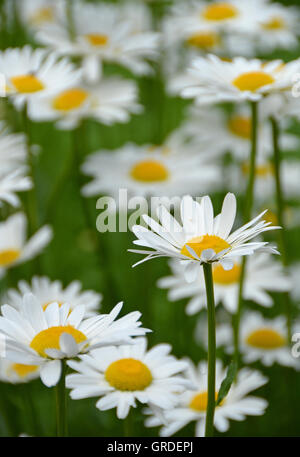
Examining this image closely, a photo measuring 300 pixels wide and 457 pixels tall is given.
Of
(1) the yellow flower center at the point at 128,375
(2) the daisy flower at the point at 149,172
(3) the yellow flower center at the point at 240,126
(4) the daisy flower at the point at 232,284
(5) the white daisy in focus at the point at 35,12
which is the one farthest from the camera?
(5) the white daisy in focus at the point at 35,12

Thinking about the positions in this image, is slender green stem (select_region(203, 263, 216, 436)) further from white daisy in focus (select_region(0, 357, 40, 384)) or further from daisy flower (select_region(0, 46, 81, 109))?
daisy flower (select_region(0, 46, 81, 109))

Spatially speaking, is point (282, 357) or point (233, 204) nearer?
point (233, 204)

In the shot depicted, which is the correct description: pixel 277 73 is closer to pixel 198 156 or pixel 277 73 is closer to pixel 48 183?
pixel 198 156

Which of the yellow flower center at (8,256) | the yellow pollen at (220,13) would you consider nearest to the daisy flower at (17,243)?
the yellow flower center at (8,256)

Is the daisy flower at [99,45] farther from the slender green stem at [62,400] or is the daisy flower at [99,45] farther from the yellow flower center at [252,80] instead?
the slender green stem at [62,400]

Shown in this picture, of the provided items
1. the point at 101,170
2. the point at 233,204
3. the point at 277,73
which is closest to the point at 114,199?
the point at 101,170

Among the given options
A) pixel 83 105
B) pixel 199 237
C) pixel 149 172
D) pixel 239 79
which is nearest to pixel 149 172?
pixel 149 172

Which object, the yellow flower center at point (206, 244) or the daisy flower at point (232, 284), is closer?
the yellow flower center at point (206, 244)
